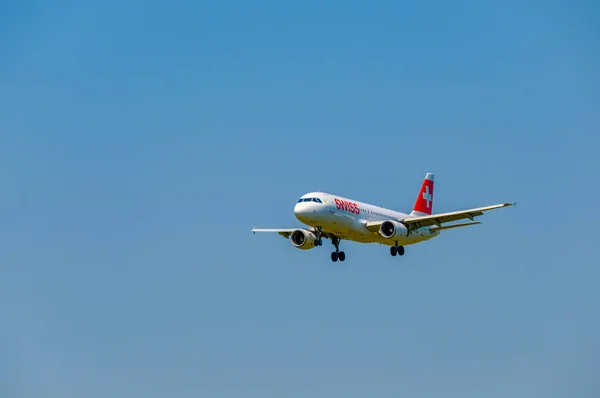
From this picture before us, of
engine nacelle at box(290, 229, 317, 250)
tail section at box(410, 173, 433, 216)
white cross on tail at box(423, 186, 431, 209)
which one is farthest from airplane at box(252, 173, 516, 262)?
white cross on tail at box(423, 186, 431, 209)

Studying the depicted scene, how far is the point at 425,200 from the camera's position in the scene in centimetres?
8762

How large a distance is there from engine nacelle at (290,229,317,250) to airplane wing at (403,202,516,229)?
7224 millimetres

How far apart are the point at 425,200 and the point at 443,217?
11.3 meters

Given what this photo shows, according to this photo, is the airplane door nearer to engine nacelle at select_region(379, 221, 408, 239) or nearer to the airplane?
the airplane

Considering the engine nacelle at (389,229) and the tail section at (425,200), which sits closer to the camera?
the engine nacelle at (389,229)

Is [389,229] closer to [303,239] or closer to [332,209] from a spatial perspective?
[332,209]

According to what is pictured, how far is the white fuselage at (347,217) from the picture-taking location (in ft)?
235

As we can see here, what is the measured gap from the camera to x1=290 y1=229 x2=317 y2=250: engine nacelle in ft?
251

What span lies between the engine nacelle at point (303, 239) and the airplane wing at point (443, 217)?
722 cm

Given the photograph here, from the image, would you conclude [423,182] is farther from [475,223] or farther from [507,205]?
[507,205]

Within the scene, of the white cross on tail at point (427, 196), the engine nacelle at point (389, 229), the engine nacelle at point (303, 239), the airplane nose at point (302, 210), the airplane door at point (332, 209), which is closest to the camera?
the airplane nose at point (302, 210)

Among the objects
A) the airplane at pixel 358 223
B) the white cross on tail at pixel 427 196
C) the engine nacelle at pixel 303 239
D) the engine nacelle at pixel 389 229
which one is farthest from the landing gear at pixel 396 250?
the white cross on tail at pixel 427 196

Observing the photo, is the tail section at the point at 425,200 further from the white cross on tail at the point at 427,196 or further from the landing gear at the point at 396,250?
the landing gear at the point at 396,250

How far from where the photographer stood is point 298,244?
77188 mm
